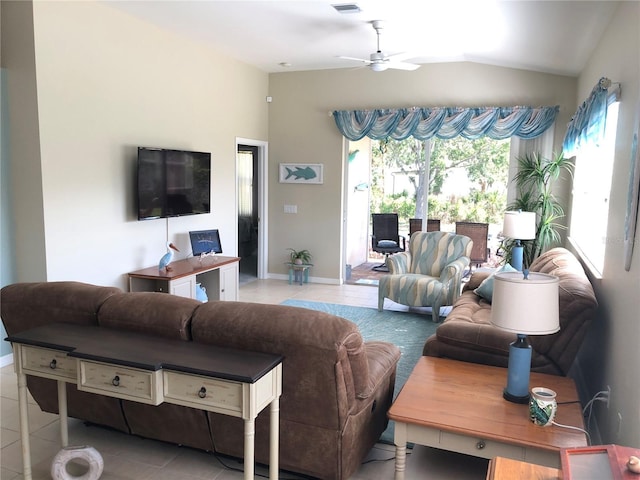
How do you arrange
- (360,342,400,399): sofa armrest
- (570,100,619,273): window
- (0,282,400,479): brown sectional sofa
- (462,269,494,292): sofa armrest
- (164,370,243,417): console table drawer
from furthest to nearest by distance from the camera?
(462,269,494,292): sofa armrest → (570,100,619,273): window → (360,342,400,399): sofa armrest → (0,282,400,479): brown sectional sofa → (164,370,243,417): console table drawer

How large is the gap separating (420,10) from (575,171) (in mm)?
2578

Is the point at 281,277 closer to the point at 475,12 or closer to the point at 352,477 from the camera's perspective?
the point at 475,12

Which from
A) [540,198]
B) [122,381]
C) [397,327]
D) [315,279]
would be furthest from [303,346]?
[315,279]

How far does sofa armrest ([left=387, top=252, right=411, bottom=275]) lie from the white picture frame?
1.93m

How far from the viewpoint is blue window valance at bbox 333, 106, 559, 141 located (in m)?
6.04

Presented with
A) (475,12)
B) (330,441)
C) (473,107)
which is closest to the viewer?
(330,441)

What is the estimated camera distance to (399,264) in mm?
5836

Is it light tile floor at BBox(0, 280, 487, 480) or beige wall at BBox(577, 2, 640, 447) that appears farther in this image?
light tile floor at BBox(0, 280, 487, 480)

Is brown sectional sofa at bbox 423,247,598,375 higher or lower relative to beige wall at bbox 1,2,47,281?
lower

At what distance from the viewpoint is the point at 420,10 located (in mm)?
4340

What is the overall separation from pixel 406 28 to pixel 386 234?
3264mm

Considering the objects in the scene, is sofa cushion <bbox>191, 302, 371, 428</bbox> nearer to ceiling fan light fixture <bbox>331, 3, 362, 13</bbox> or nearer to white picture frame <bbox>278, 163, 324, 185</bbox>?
ceiling fan light fixture <bbox>331, 3, 362, 13</bbox>

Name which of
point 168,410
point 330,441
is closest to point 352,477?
point 330,441

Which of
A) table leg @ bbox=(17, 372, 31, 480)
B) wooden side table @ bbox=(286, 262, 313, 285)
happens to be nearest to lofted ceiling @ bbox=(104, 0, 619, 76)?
wooden side table @ bbox=(286, 262, 313, 285)
